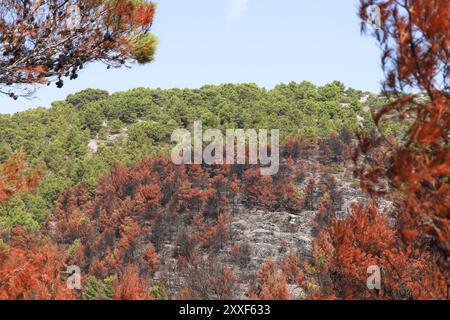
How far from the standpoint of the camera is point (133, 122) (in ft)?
212

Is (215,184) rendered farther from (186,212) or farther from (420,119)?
(420,119)

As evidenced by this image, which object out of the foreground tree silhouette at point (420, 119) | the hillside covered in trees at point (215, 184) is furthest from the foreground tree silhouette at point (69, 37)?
the foreground tree silhouette at point (420, 119)

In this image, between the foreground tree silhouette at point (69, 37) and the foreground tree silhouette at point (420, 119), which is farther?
the foreground tree silhouette at point (69, 37)

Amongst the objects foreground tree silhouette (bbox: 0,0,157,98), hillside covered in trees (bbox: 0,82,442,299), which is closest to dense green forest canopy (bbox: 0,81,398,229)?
hillside covered in trees (bbox: 0,82,442,299)

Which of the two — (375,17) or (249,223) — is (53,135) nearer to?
(249,223)

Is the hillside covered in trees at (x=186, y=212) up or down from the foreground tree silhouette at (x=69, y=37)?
down

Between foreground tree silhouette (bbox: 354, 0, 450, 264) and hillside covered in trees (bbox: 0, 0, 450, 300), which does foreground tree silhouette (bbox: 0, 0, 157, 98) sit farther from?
foreground tree silhouette (bbox: 354, 0, 450, 264)

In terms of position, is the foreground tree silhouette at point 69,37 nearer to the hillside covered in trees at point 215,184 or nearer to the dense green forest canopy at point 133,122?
the hillside covered in trees at point 215,184

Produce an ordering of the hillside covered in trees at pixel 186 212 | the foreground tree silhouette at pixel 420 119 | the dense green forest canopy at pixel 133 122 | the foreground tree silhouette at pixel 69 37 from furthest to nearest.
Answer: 1. the dense green forest canopy at pixel 133 122
2. the hillside covered in trees at pixel 186 212
3. the foreground tree silhouette at pixel 69 37
4. the foreground tree silhouette at pixel 420 119

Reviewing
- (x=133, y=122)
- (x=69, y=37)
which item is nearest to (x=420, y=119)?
(x=69, y=37)

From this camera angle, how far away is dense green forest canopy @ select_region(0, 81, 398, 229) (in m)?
44.7

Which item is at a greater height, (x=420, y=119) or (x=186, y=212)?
(x=420, y=119)

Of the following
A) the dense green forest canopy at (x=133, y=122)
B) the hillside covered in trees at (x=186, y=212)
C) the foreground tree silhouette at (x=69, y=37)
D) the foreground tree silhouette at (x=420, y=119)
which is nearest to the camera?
the foreground tree silhouette at (x=420, y=119)

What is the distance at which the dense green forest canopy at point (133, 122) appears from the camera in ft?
147
